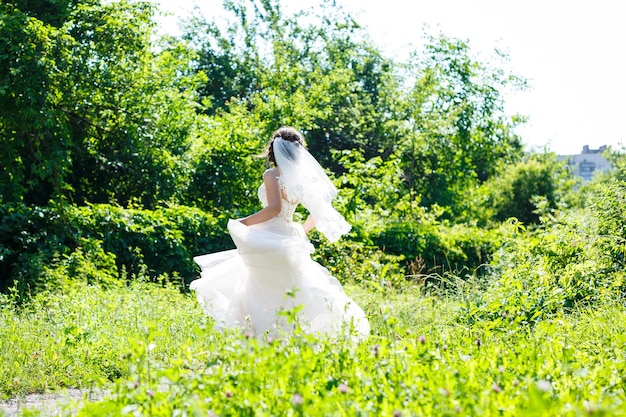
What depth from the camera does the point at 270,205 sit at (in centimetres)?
645

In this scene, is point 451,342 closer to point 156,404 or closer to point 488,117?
point 156,404

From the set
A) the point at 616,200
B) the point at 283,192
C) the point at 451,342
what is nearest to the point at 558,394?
the point at 451,342

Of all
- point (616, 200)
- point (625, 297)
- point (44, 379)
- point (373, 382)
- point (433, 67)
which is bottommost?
point (44, 379)

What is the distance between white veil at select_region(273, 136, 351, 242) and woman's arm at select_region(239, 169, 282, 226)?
87 millimetres

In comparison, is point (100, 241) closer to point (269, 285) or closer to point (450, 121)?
point (269, 285)

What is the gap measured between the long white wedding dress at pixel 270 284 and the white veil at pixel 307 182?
10cm

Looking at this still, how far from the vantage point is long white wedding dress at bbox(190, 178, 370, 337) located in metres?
6.21

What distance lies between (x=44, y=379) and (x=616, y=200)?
610 centimetres

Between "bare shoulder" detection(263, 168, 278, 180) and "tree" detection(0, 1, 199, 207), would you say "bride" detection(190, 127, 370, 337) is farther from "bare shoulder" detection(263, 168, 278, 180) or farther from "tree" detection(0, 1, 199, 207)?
"tree" detection(0, 1, 199, 207)

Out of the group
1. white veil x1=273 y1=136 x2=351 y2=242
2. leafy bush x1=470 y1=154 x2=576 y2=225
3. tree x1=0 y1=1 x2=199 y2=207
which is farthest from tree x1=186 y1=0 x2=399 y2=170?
white veil x1=273 y1=136 x2=351 y2=242

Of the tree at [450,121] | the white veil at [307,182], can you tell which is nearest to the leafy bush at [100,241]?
the white veil at [307,182]

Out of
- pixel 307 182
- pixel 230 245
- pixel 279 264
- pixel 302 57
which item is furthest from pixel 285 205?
pixel 302 57

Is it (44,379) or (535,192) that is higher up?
(535,192)

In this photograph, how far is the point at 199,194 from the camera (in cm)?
1491
